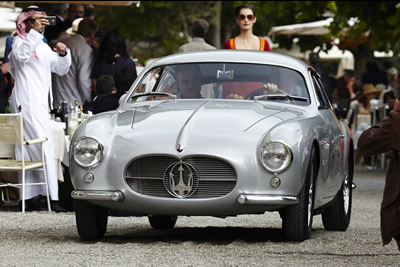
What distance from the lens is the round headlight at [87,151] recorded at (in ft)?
27.5

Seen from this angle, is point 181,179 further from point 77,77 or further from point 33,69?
point 77,77

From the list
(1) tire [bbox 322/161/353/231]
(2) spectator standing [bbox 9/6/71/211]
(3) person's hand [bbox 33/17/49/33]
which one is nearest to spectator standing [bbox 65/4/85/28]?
(2) spectator standing [bbox 9/6/71/211]

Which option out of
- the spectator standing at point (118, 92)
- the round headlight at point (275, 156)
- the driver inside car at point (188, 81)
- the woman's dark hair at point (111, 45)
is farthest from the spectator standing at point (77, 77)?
the round headlight at point (275, 156)

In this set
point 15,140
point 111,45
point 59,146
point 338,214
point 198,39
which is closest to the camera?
point 338,214

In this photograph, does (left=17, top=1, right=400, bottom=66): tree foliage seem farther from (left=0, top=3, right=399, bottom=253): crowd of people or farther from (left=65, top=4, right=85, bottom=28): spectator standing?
(left=0, top=3, right=399, bottom=253): crowd of people

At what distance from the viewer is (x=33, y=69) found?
39.0 ft

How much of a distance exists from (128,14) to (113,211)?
30.0 metres

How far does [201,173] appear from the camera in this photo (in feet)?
26.8

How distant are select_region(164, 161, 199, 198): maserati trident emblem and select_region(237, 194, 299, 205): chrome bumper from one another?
34cm

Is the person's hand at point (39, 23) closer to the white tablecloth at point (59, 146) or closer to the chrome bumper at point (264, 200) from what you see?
the white tablecloth at point (59, 146)

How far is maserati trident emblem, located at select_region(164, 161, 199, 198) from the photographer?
8.17 metres

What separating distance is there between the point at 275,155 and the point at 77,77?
6734 millimetres

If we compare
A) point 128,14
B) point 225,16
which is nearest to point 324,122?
point 128,14

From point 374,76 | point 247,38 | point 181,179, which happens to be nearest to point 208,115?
point 181,179
